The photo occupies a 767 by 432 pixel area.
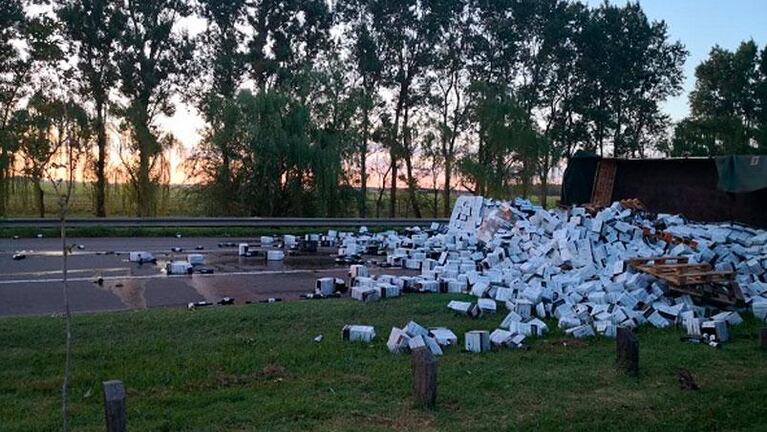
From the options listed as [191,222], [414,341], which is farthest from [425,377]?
[191,222]

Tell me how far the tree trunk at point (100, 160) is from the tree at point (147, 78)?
32.9 inches

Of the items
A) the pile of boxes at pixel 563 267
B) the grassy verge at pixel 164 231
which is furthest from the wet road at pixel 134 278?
the pile of boxes at pixel 563 267

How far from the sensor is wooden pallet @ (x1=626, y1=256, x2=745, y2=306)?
417 inches

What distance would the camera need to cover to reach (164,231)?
21250 mm

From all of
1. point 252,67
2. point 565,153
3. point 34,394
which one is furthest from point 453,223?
point 565,153

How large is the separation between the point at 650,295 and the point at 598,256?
2.63m

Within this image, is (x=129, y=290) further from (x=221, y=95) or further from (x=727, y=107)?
(x=727, y=107)

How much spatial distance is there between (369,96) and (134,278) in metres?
23.2

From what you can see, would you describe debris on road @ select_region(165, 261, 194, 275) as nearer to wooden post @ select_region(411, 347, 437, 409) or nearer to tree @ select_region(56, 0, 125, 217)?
wooden post @ select_region(411, 347, 437, 409)

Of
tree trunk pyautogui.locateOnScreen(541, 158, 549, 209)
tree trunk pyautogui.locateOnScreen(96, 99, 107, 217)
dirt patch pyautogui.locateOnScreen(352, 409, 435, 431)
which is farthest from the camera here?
tree trunk pyautogui.locateOnScreen(541, 158, 549, 209)

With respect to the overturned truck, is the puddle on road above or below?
below

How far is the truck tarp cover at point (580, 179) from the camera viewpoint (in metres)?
21.0

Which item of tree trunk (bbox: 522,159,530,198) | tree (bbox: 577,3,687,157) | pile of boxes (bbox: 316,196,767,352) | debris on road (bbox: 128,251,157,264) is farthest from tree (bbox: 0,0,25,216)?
tree (bbox: 577,3,687,157)

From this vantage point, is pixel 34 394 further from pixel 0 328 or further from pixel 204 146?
pixel 204 146
